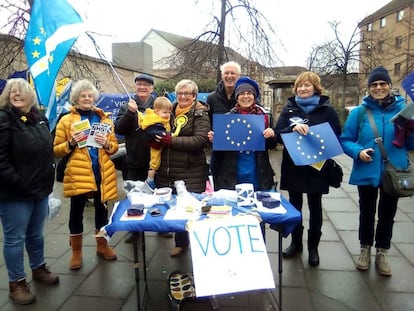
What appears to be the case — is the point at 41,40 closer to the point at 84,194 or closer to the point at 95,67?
the point at 84,194

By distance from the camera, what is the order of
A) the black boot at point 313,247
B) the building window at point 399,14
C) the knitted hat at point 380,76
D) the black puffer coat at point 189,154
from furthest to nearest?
1. the building window at point 399,14
2. the black boot at point 313,247
3. the black puffer coat at point 189,154
4. the knitted hat at point 380,76

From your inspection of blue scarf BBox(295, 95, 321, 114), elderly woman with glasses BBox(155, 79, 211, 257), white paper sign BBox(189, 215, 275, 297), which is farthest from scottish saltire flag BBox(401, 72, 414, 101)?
white paper sign BBox(189, 215, 275, 297)

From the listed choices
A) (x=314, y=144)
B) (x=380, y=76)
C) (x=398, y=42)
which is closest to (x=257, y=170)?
(x=314, y=144)

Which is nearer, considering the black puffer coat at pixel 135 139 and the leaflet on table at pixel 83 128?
the leaflet on table at pixel 83 128

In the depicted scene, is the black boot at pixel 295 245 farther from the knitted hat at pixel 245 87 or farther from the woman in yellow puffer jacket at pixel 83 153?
the woman in yellow puffer jacket at pixel 83 153

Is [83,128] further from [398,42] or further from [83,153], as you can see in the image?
[398,42]

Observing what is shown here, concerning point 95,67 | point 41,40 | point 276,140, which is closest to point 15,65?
point 95,67

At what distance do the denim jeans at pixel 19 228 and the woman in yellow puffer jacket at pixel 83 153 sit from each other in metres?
0.33

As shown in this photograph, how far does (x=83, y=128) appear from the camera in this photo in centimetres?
329

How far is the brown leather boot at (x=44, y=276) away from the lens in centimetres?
324

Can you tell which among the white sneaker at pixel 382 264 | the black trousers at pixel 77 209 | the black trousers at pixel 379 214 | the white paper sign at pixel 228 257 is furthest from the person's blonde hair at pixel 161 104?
the white sneaker at pixel 382 264

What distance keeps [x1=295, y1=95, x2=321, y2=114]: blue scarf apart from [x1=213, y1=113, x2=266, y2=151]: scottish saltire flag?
1.54ft

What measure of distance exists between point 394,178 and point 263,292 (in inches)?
57.1

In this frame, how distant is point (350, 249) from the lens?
3916mm
